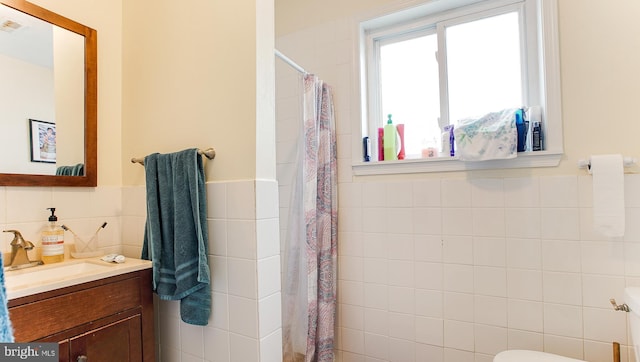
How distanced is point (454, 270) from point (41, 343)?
1672 millimetres

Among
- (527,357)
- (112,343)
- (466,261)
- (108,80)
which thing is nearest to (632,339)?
(527,357)

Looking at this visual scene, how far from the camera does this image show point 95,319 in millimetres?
1092

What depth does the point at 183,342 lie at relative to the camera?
4.34 feet

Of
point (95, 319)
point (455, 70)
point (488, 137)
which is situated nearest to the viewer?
point (95, 319)

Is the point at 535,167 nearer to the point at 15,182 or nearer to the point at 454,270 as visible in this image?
the point at 454,270

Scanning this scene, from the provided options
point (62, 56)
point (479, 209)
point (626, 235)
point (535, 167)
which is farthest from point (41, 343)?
point (626, 235)

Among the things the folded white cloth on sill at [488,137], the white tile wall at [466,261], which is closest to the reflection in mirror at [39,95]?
the white tile wall at [466,261]

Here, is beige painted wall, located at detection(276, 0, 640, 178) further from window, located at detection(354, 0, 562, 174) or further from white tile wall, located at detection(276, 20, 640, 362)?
white tile wall, located at detection(276, 20, 640, 362)

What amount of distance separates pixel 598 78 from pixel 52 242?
7.83 feet

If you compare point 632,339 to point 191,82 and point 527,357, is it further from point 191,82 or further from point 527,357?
point 191,82

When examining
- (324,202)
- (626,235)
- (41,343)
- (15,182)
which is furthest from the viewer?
(324,202)

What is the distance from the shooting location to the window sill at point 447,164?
1.46 meters

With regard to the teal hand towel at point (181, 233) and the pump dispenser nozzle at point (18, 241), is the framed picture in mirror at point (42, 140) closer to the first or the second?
the pump dispenser nozzle at point (18, 241)

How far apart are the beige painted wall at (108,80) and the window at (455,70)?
1.28 meters
